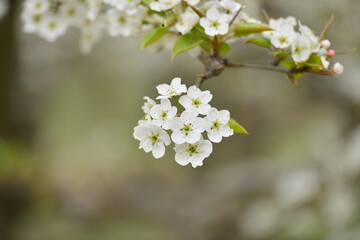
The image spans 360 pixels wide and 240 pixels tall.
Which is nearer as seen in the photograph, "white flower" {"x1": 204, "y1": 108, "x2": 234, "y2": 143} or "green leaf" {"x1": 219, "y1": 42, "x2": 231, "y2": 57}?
"white flower" {"x1": 204, "y1": 108, "x2": 234, "y2": 143}

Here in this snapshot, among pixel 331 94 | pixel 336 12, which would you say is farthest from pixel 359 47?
pixel 331 94

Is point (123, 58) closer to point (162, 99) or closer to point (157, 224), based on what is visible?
point (157, 224)

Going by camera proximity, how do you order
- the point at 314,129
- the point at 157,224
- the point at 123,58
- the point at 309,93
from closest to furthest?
the point at 309,93
the point at 157,224
the point at 314,129
the point at 123,58

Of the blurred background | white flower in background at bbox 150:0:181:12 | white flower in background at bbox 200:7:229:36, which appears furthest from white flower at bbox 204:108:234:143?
the blurred background

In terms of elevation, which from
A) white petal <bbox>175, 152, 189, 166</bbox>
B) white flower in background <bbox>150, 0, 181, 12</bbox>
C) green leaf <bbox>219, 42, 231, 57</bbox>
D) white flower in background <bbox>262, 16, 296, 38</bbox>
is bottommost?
white petal <bbox>175, 152, 189, 166</bbox>

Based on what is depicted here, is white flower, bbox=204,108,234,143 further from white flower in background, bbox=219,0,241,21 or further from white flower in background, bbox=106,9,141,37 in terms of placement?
white flower in background, bbox=106,9,141,37

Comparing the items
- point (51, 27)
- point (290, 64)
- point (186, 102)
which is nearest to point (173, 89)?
point (186, 102)

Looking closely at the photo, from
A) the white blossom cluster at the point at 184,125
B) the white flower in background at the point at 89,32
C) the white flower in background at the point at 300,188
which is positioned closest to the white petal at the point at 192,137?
the white blossom cluster at the point at 184,125
